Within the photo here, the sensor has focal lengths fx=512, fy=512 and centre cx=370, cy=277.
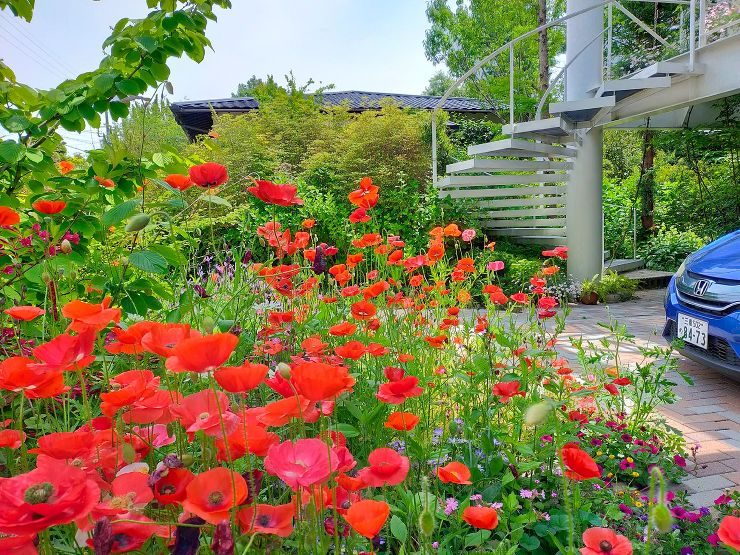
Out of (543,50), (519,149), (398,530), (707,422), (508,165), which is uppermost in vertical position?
(543,50)

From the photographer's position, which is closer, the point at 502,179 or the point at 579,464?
the point at 579,464

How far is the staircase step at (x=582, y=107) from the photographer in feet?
18.7

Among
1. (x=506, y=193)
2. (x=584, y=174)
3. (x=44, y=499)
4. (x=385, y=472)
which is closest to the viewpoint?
(x=44, y=499)

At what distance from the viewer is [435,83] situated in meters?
33.4

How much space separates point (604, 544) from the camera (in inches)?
22.1

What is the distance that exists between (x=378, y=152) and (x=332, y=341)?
723 centimetres

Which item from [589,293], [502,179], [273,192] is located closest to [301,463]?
[273,192]

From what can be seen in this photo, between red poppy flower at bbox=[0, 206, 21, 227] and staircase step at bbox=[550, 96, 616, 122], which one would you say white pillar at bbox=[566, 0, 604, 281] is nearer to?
staircase step at bbox=[550, 96, 616, 122]

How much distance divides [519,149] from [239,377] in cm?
617

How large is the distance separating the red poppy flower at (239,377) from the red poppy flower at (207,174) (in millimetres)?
566

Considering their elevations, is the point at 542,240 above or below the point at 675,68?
below

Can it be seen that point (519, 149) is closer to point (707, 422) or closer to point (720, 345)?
point (720, 345)

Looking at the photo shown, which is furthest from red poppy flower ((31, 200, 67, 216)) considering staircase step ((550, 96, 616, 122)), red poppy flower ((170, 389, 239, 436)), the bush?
the bush

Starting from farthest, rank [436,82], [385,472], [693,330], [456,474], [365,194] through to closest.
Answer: [436,82], [693,330], [365,194], [456,474], [385,472]
